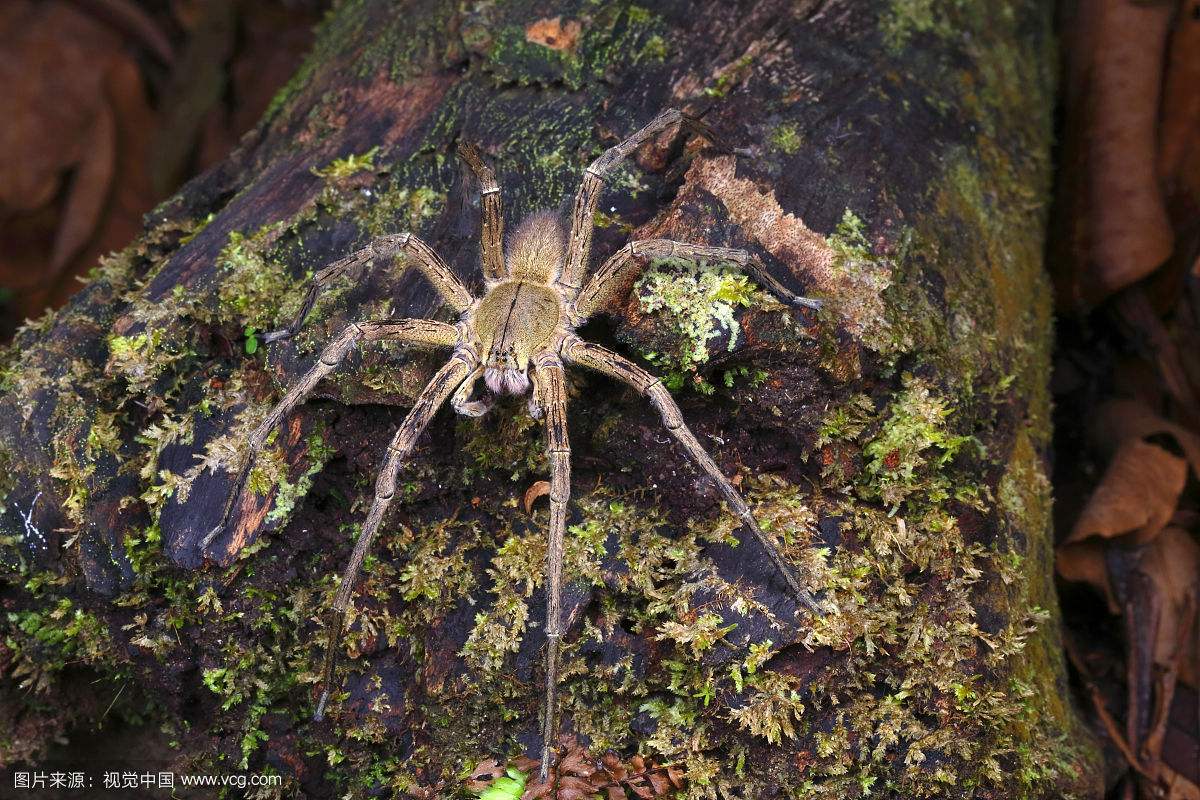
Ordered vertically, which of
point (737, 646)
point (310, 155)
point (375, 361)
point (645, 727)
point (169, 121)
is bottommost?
point (645, 727)

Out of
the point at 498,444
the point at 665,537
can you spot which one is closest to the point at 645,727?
the point at 665,537

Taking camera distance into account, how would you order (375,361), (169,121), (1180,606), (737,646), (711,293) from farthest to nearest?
1. (169,121)
2. (1180,606)
3. (375,361)
4. (711,293)
5. (737,646)

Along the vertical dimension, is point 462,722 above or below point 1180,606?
below

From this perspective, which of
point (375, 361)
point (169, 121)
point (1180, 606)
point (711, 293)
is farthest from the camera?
point (169, 121)

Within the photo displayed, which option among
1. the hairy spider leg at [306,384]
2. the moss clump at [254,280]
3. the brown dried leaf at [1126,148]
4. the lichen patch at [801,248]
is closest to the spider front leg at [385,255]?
the moss clump at [254,280]

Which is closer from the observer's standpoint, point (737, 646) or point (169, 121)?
point (737, 646)

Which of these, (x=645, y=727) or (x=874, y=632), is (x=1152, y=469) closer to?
(x=874, y=632)

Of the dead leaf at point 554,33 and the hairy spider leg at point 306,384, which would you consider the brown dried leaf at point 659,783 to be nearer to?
the hairy spider leg at point 306,384
